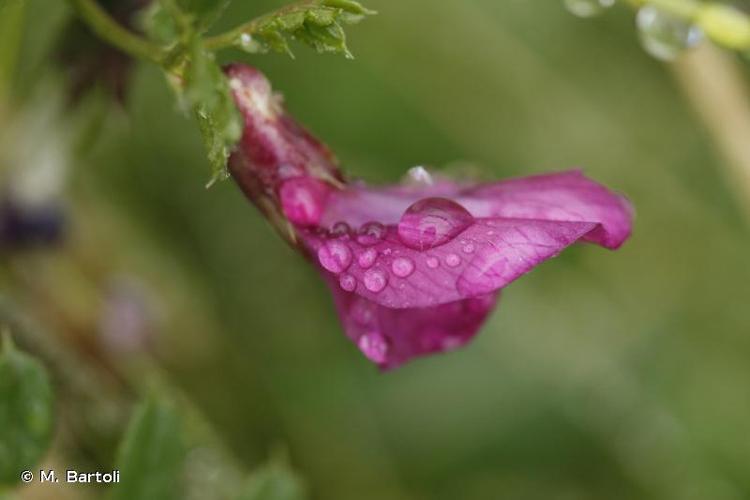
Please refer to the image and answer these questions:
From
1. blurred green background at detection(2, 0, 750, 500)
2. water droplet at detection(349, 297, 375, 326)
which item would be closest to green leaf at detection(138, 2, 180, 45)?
water droplet at detection(349, 297, 375, 326)

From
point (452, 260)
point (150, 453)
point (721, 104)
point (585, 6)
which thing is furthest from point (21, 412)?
point (721, 104)

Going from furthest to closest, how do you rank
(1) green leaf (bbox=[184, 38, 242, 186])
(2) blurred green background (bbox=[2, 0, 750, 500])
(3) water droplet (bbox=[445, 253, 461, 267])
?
(2) blurred green background (bbox=[2, 0, 750, 500]) < (3) water droplet (bbox=[445, 253, 461, 267]) < (1) green leaf (bbox=[184, 38, 242, 186])

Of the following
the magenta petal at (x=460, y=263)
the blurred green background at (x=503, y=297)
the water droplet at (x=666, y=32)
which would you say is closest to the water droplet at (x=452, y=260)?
the magenta petal at (x=460, y=263)

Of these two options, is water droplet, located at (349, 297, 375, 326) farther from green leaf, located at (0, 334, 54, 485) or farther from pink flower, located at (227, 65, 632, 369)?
green leaf, located at (0, 334, 54, 485)

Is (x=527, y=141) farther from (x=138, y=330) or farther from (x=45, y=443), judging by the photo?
(x=45, y=443)

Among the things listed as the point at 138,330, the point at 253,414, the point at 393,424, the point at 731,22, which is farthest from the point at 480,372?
the point at 731,22

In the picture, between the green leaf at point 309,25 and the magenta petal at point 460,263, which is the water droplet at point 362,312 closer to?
the magenta petal at point 460,263
